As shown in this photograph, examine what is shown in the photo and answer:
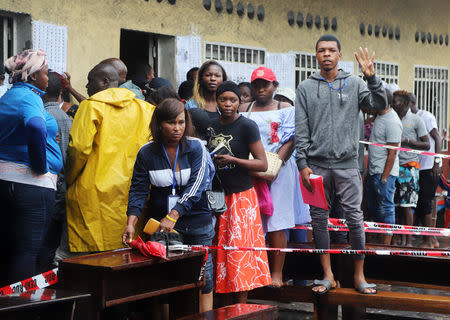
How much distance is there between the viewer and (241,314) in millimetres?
4750

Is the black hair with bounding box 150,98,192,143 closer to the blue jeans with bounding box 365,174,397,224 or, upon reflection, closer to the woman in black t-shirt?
the woman in black t-shirt

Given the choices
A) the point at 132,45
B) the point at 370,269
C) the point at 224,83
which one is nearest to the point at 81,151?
the point at 224,83

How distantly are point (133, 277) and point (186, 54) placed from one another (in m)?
5.81

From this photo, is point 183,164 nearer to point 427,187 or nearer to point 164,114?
point 164,114

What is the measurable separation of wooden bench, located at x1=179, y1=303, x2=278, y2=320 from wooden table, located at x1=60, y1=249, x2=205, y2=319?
0.89ft

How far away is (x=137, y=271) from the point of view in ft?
15.7

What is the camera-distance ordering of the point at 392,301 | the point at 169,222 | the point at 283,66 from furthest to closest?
the point at 283,66 < the point at 392,301 < the point at 169,222

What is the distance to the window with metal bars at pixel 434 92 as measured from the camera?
14.7 metres

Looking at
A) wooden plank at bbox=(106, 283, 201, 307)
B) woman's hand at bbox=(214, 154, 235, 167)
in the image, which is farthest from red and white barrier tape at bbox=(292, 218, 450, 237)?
wooden plank at bbox=(106, 283, 201, 307)

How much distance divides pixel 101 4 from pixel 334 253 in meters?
4.62

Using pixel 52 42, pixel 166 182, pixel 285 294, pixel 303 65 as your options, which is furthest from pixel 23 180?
pixel 303 65

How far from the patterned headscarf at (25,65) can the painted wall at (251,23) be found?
2.82 metres

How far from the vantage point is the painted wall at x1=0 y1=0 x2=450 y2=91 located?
8797mm

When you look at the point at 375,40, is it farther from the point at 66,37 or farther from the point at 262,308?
the point at 262,308
